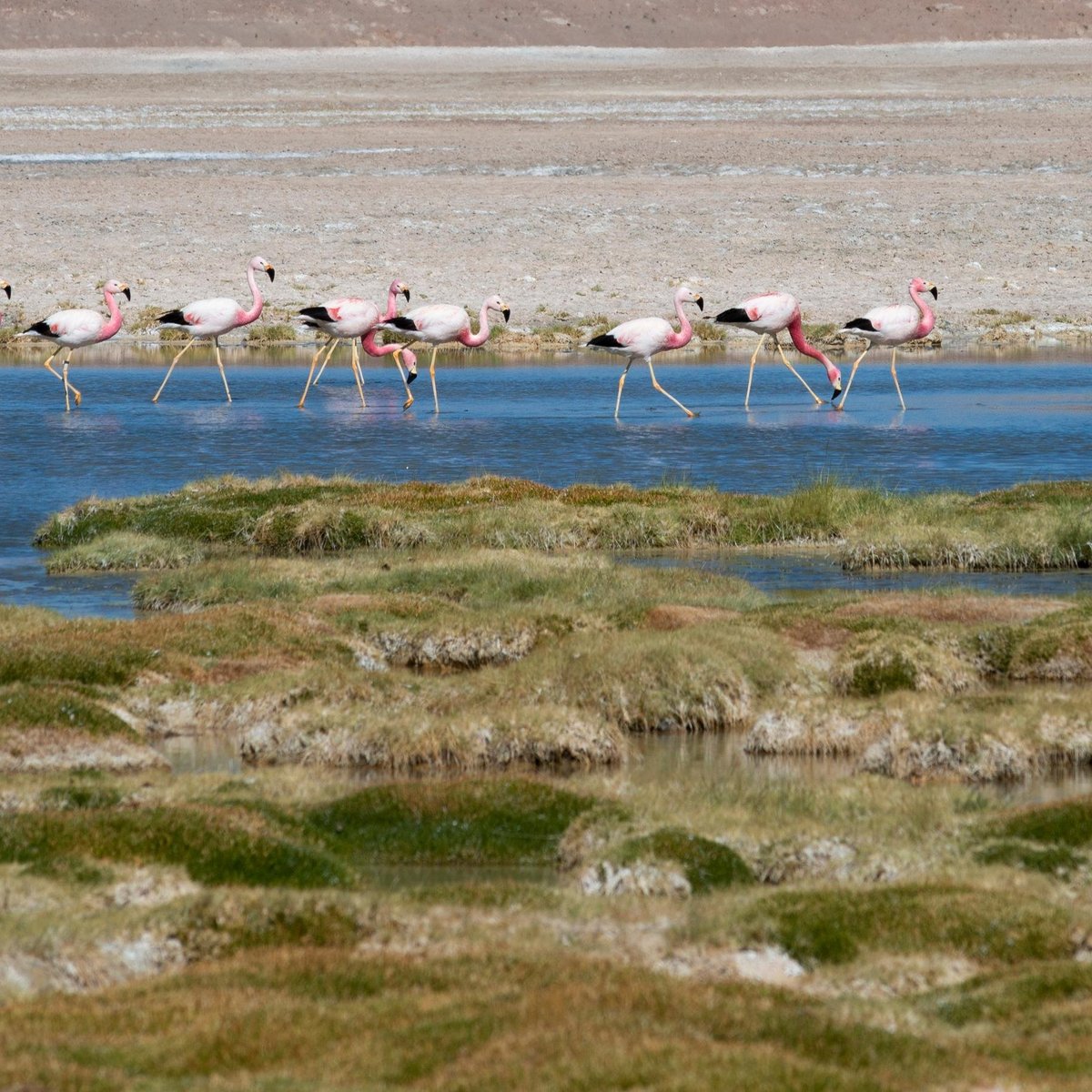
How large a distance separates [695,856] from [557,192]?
177 feet

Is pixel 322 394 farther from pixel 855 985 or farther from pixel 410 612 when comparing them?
pixel 855 985

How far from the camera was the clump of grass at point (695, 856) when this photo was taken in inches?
397

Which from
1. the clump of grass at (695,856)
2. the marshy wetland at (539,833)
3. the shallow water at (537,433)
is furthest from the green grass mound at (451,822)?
the shallow water at (537,433)

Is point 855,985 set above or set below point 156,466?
above

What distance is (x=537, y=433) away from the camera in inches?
1216

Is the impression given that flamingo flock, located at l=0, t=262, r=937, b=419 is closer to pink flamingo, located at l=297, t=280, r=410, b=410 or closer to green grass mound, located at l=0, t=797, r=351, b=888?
A: pink flamingo, located at l=297, t=280, r=410, b=410

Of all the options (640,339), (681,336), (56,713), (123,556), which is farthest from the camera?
(681,336)

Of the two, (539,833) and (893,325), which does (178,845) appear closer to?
(539,833)

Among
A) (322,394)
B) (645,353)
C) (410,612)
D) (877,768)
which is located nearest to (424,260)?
(322,394)

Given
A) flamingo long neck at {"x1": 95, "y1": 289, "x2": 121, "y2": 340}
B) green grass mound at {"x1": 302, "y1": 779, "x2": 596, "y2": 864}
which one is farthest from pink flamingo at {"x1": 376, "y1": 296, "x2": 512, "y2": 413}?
green grass mound at {"x1": 302, "y1": 779, "x2": 596, "y2": 864}

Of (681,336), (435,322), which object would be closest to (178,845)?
(681,336)

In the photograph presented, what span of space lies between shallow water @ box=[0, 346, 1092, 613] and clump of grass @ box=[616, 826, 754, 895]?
971 cm

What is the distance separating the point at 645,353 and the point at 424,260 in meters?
20.6

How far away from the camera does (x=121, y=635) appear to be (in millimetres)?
15523
